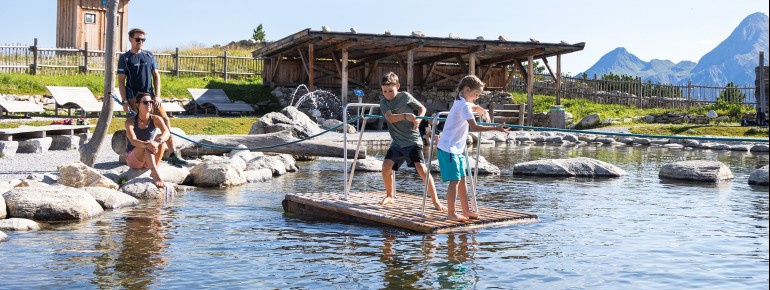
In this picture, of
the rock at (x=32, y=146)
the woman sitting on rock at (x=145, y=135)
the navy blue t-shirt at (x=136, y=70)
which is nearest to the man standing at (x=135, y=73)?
the navy blue t-shirt at (x=136, y=70)

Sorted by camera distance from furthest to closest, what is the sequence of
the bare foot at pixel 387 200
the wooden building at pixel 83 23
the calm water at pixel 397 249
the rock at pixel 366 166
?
1. the wooden building at pixel 83 23
2. the rock at pixel 366 166
3. the bare foot at pixel 387 200
4. the calm water at pixel 397 249

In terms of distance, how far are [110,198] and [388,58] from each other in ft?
84.0

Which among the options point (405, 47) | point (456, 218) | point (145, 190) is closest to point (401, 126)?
point (456, 218)

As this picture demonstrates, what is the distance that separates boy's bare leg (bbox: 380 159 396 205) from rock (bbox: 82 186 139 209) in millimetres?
3129

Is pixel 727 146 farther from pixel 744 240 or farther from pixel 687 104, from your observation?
pixel 744 240

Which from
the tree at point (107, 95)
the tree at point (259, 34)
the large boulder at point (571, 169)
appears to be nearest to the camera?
the tree at point (107, 95)

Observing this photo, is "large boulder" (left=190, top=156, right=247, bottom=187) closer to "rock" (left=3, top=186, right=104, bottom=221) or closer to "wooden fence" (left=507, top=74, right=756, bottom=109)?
"rock" (left=3, top=186, right=104, bottom=221)

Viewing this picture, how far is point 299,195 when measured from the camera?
10570mm

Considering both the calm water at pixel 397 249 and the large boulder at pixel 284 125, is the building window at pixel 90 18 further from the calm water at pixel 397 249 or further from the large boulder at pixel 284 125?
the calm water at pixel 397 249

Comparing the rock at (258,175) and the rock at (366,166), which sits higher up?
the rock at (366,166)

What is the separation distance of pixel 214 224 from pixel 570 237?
12.1 feet

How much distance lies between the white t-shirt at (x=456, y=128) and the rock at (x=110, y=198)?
14.0ft

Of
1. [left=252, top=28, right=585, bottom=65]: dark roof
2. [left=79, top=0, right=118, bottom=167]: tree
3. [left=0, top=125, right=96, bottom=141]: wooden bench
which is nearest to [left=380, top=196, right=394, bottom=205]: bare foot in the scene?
[left=79, top=0, right=118, bottom=167]: tree

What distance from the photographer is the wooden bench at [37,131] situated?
51.0ft
